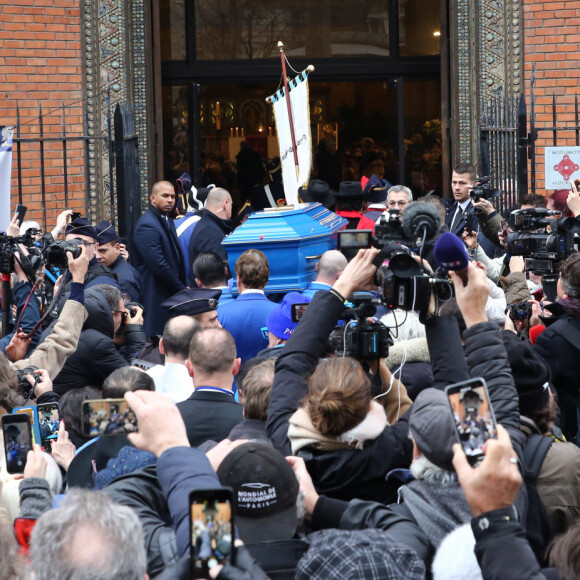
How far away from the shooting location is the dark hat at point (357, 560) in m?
2.28

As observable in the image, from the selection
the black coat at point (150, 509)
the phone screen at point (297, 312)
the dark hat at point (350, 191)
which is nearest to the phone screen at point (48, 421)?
the black coat at point (150, 509)

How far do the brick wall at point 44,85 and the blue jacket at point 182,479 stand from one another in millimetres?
7974

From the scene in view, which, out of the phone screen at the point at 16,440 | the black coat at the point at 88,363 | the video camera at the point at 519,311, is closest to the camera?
the phone screen at the point at 16,440

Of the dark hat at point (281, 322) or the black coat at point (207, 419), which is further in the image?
the dark hat at point (281, 322)

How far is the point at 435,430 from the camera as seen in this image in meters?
2.77

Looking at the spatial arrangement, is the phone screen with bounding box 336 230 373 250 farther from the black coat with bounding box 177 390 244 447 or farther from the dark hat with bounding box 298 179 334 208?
the dark hat with bounding box 298 179 334 208

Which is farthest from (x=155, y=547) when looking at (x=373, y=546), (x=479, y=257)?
(x=479, y=257)

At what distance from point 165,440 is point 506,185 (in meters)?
7.67

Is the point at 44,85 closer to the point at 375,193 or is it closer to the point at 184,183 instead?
the point at 184,183

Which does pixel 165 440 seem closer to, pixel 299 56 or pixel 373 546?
pixel 373 546

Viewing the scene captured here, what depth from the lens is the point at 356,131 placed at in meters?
15.9

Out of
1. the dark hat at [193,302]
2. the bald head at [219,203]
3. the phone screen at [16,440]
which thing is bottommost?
the phone screen at [16,440]

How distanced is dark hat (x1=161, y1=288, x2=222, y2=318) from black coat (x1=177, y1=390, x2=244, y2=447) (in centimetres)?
174

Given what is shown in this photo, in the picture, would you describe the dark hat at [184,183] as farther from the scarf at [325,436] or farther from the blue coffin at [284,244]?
the scarf at [325,436]
